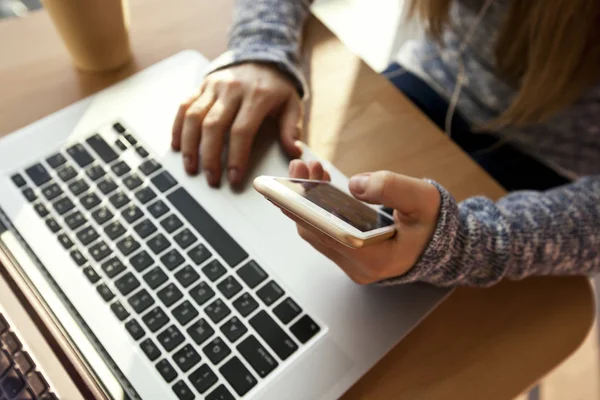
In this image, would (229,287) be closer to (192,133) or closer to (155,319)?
(155,319)

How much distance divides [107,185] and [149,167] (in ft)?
0.14

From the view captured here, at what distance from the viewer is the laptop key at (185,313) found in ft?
1.32

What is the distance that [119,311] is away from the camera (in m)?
0.41

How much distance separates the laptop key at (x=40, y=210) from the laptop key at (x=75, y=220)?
0.07ft

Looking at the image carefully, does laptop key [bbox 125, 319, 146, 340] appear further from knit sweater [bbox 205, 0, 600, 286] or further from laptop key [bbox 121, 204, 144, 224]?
knit sweater [bbox 205, 0, 600, 286]

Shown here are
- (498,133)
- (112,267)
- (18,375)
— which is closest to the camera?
(18,375)

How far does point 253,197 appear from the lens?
0.48 m

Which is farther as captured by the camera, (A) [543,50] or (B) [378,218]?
(A) [543,50]

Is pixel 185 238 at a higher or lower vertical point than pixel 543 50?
higher

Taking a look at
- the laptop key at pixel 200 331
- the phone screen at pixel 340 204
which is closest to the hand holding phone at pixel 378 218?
the phone screen at pixel 340 204

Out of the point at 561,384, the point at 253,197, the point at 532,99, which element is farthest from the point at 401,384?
the point at 561,384

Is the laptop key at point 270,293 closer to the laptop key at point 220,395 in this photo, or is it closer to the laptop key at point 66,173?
the laptop key at point 220,395

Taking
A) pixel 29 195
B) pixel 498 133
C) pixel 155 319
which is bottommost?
pixel 498 133

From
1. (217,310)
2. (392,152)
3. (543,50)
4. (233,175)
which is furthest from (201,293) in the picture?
(543,50)
